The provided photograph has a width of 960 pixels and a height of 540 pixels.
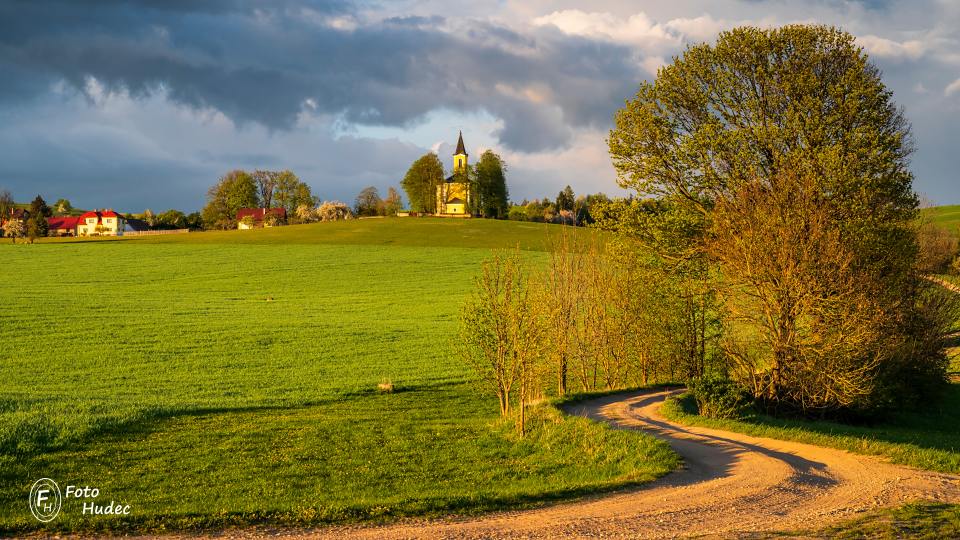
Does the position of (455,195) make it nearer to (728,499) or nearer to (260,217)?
(260,217)

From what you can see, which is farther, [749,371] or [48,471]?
[749,371]

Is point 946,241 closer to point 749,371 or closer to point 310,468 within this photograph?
point 749,371

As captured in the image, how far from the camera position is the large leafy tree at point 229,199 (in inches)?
6905

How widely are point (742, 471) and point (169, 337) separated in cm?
3766

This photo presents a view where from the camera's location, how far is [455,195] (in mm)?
167750

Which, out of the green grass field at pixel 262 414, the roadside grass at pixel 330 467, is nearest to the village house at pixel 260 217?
the green grass field at pixel 262 414

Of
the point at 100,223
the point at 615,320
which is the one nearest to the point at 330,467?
the point at 615,320

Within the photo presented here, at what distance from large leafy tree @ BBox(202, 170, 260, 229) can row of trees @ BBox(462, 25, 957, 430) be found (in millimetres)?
151623

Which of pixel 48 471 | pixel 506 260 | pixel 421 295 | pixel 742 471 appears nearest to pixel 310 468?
pixel 48 471

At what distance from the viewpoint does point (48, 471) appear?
1911cm

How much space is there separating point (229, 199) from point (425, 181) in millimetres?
47722

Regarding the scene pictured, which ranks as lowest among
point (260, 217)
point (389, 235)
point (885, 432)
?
point (885, 432)

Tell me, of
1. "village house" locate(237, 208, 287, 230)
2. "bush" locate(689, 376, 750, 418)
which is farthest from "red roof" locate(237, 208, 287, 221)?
"bush" locate(689, 376, 750, 418)

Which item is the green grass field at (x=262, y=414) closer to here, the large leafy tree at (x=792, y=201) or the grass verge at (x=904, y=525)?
the grass verge at (x=904, y=525)
